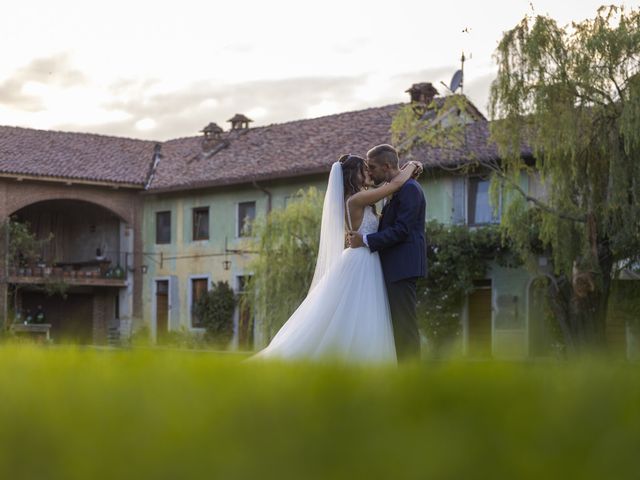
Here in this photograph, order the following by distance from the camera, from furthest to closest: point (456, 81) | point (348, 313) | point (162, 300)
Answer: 1. point (162, 300)
2. point (456, 81)
3. point (348, 313)

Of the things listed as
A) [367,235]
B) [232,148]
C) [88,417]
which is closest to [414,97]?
[232,148]

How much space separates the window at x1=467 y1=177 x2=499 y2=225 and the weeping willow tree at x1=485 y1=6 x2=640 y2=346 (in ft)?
28.0

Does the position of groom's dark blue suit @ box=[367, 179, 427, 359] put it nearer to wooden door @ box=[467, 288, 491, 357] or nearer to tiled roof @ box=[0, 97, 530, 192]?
wooden door @ box=[467, 288, 491, 357]

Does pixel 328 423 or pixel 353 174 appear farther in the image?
pixel 353 174

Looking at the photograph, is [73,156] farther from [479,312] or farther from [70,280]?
[479,312]

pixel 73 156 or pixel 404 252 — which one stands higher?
pixel 73 156

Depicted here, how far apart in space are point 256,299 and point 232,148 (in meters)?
12.4

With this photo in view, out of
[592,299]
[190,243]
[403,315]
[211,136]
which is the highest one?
[211,136]

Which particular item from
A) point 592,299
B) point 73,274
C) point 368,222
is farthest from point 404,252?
point 73,274

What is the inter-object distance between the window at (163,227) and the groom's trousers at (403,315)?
1299 inches

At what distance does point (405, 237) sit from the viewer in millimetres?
7410

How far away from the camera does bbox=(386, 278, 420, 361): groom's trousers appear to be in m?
7.37

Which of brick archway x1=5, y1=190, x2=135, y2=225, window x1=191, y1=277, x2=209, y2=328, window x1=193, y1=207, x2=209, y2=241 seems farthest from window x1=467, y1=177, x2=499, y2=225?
brick archway x1=5, y1=190, x2=135, y2=225

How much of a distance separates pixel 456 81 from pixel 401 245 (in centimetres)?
1811
